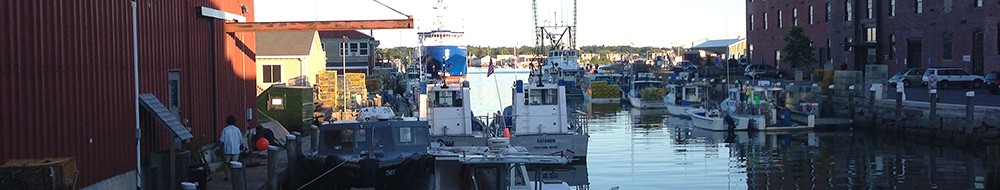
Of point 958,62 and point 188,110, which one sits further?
point 958,62

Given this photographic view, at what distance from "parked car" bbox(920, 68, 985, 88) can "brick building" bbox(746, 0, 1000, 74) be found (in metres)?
0.90

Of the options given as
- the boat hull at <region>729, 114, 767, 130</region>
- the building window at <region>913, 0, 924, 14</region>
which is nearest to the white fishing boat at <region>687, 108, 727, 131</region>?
the boat hull at <region>729, 114, 767, 130</region>

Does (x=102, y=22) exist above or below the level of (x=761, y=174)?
above

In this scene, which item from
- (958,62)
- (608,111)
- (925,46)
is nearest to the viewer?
(958,62)

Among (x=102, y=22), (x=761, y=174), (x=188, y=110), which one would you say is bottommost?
(x=761, y=174)

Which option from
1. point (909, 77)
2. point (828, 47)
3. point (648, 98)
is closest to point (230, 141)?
point (909, 77)

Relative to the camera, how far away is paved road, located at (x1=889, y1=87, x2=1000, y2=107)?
4207 centimetres

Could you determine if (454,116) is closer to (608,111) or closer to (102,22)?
(102,22)

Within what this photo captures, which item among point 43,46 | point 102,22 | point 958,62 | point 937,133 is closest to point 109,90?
point 102,22

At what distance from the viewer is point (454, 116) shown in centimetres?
3397

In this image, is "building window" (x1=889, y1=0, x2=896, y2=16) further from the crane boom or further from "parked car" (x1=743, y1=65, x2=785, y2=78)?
the crane boom

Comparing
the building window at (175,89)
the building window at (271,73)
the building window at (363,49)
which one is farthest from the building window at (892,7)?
the building window at (175,89)

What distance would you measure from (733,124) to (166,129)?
29391 mm

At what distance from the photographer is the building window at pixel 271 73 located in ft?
175
